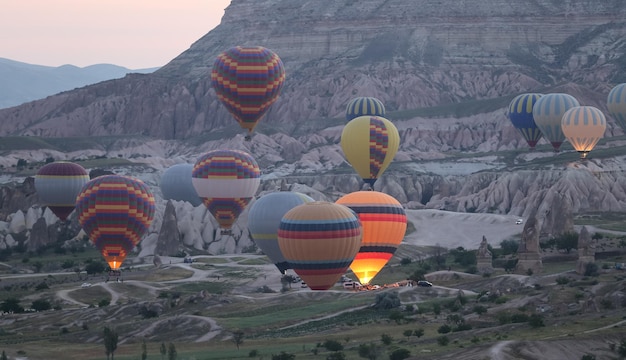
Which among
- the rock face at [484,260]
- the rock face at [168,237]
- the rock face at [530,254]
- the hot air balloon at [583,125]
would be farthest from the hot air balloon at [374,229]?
the hot air balloon at [583,125]

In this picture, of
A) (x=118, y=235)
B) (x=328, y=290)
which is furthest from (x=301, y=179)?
(x=328, y=290)

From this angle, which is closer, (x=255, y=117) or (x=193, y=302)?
(x=193, y=302)

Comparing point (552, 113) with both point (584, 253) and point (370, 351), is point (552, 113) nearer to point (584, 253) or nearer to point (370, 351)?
point (584, 253)

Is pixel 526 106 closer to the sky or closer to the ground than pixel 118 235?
closer to the sky

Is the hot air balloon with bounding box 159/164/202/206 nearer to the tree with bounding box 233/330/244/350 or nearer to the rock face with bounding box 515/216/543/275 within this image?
the rock face with bounding box 515/216/543/275

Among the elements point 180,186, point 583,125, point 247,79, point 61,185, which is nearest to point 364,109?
point 583,125

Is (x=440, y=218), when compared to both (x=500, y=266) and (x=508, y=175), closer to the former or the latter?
(x=508, y=175)
